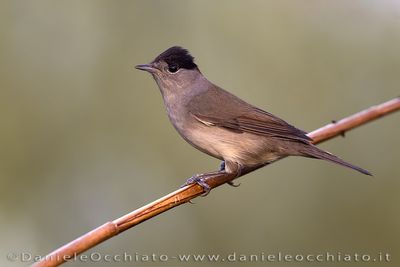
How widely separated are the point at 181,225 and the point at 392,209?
1.90 m

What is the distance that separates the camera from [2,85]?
560cm

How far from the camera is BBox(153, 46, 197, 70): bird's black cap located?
5.09 meters

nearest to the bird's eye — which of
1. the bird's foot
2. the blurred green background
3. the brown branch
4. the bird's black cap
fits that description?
the bird's black cap

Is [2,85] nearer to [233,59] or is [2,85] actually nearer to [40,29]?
[40,29]

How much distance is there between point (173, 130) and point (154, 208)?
266cm

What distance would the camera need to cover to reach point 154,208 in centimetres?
331

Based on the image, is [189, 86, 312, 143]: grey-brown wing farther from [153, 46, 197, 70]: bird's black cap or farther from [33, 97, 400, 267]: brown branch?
[33, 97, 400, 267]: brown branch

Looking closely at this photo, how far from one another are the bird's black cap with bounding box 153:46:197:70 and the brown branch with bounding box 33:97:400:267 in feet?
3.61

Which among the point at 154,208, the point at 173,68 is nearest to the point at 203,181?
the point at 154,208

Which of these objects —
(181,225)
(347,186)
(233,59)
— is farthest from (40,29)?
(347,186)

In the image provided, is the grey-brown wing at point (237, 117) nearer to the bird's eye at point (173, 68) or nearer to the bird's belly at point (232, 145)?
the bird's belly at point (232, 145)

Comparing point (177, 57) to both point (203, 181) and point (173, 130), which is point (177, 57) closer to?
point (173, 130)

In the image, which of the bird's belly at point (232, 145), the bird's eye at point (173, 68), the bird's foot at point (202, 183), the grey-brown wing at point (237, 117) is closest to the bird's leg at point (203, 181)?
the bird's foot at point (202, 183)

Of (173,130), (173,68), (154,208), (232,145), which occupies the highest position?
(173,68)
